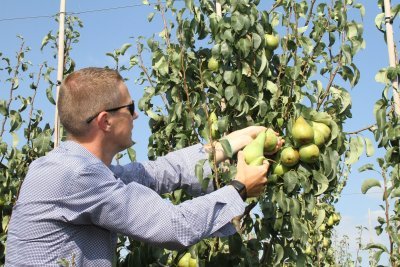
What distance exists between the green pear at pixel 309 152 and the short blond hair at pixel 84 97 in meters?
0.75

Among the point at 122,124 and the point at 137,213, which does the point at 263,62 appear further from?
the point at 137,213

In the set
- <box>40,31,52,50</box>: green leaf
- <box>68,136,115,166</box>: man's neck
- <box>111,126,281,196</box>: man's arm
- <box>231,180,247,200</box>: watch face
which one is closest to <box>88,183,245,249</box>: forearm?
<box>231,180,247,200</box>: watch face

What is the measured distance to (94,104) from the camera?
233 centimetres

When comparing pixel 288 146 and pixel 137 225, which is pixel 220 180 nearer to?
pixel 288 146

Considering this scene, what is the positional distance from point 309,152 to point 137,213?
77 centimetres

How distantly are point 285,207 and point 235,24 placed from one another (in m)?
0.87

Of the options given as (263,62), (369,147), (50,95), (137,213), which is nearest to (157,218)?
(137,213)

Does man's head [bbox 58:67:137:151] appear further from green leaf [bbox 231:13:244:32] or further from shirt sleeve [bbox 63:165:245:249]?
green leaf [bbox 231:13:244:32]

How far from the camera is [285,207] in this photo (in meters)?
2.59

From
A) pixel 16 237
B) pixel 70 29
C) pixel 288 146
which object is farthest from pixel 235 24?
pixel 70 29

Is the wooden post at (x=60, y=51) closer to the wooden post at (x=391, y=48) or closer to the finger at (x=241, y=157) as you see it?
the finger at (x=241, y=157)

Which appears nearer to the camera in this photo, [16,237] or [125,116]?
[16,237]

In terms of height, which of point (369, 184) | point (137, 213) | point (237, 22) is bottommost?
point (369, 184)

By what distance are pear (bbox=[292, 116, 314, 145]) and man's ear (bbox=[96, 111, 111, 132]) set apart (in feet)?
2.40
